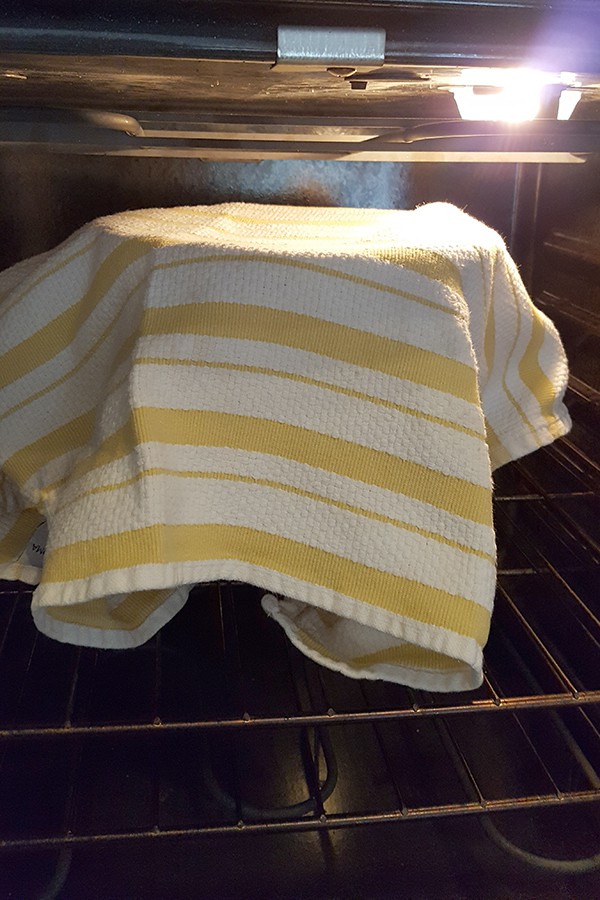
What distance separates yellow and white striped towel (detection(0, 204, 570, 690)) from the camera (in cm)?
49

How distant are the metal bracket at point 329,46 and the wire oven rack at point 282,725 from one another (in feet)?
1.47

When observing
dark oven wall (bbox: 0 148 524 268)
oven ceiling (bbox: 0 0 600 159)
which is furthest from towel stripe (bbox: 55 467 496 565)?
dark oven wall (bbox: 0 148 524 268)

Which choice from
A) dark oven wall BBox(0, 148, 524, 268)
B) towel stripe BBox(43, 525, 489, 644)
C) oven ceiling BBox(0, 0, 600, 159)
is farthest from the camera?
dark oven wall BBox(0, 148, 524, 268)

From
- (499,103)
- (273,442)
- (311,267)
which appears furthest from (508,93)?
(273,442)

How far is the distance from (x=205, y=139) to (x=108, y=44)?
1.07 feet

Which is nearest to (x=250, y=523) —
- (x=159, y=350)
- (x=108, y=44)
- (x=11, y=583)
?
(x=159, y=350)

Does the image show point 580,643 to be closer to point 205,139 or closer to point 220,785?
point 220,785

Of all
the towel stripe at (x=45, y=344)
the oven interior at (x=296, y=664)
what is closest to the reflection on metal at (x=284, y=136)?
the oven interior at (x=296, y=664)

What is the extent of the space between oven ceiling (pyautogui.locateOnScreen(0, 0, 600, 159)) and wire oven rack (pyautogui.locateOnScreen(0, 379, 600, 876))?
0.45 m

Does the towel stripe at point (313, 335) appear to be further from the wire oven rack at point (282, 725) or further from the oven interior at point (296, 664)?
the wire oven rack at point (282, 725)

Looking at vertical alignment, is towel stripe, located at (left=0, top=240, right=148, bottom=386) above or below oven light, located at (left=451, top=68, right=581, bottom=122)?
below

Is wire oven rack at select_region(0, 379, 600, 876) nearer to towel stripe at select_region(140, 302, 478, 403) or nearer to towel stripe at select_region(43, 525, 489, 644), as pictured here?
towel stripe at select_region(43, 525, 489, 644)

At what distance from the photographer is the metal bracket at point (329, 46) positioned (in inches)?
14.7

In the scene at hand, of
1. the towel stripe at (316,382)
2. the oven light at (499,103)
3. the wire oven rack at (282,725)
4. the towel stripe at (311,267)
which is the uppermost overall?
the oven light at (499,103)
